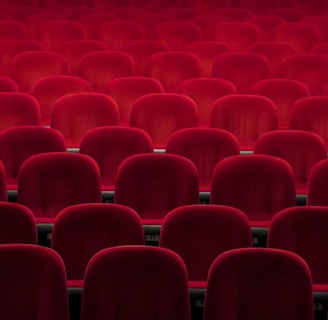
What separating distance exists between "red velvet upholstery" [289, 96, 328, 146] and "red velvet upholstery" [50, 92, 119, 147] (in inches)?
34.8

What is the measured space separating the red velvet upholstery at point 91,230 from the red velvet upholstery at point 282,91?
1798mm

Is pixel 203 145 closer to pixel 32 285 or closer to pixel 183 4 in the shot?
pixel 32 285

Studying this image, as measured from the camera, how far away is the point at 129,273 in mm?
2418

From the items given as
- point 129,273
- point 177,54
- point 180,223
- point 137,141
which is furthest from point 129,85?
point 129,273

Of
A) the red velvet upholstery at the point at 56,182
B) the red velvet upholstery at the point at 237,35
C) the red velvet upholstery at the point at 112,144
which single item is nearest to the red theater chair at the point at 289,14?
the red velvet upholstery at the point at 237,35

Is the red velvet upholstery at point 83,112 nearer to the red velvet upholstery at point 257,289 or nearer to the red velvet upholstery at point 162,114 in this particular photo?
the red velvet upholstery at point 162,114

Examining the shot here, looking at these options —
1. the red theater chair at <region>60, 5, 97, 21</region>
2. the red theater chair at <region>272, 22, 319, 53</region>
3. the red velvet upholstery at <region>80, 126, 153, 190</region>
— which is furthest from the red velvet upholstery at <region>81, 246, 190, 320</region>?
the red theater chair at <region>60, 5, 97, 21</region>

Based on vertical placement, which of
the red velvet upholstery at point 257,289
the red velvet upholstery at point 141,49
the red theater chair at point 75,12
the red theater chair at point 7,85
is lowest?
the red velvet upholstery at point 257,289

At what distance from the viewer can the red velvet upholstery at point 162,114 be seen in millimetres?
4047

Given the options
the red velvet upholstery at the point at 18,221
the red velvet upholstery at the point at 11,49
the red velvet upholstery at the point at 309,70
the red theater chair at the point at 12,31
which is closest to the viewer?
the red velvet upholstery at the point at 18,221

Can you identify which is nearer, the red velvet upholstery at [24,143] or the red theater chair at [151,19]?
the red velvet upholstery at [24,143]

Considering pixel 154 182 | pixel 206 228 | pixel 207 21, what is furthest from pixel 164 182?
pixel 207 21

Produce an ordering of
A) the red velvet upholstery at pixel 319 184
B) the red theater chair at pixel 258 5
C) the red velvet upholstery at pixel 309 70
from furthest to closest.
Result: the red theater chair at pixel 258 5 < the red velvet upholstery at pixel 309 70 < the red velvet upholstery at pixel 319 184

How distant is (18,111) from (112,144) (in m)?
0.65
